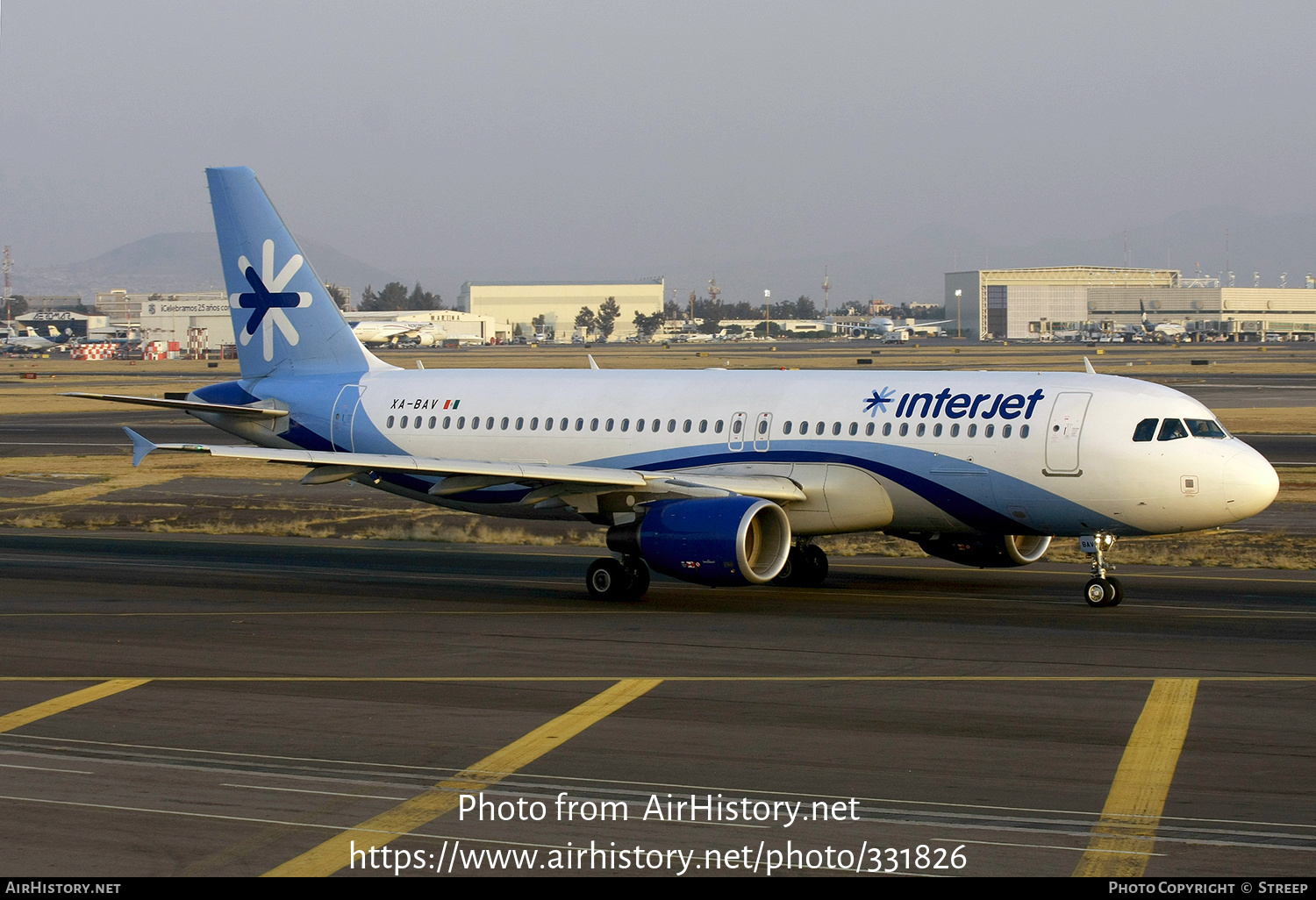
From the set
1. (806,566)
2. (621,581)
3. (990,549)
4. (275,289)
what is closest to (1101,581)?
(990,549)

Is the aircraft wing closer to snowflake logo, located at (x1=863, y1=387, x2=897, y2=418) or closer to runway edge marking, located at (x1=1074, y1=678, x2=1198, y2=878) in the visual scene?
snowflake logo, located at (x1=863, y1=387, x2=897, y2=418)

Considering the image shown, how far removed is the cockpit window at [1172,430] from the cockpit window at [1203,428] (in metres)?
0.17

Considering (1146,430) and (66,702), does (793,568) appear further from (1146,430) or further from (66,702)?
(66,702)

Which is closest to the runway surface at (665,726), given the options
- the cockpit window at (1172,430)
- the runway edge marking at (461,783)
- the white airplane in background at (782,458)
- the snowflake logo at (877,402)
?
the runway edge marking at (461,783)

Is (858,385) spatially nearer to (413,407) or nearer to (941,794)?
(413,407)

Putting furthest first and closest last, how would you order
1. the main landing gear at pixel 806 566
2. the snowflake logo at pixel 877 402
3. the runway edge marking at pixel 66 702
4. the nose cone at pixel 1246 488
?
the main landing gear at pixel 806 566 < the snowflake logo at pixel 877 402 < the nose cone at pixel 1246 488 < the runway edge marking at pixel 66 702

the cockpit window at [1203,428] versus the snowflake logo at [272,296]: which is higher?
the snowflake logo at [272,296]

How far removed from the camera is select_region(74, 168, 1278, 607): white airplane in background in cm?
2561

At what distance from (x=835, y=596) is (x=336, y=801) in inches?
598

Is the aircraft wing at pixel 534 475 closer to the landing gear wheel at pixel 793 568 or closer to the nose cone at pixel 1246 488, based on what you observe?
the landing gear wheel at pixel 793 568

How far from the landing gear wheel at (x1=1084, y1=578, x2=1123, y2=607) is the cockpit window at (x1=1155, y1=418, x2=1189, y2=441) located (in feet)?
9.09

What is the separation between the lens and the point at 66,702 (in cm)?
1894

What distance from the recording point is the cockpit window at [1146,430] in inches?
1011

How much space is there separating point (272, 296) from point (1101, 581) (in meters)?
20.8
